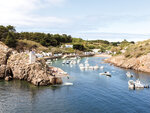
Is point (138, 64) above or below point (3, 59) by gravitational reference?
below

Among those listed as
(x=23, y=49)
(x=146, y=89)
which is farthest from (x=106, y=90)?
(x=23, y=49)

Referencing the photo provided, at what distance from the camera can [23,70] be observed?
65062mm

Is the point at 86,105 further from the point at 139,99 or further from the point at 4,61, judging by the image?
the point at 4,61

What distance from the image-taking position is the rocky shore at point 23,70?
195 ft

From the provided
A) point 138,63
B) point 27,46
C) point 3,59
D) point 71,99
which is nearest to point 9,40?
point 27,46

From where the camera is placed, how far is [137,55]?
109875 mm

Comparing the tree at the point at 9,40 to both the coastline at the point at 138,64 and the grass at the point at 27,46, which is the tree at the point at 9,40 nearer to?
the grass at the point at 27,46

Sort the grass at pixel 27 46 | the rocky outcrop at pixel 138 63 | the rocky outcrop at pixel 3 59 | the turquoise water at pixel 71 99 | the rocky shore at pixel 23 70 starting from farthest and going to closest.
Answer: the grass at pixel 27 46, the rocky outcrop at pixel 138 63, the rocky outcrop at pixel 3 59, the rocky shore at pixel 23 70, the turquoise water at pixel 71 99

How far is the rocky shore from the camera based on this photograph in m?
59.3

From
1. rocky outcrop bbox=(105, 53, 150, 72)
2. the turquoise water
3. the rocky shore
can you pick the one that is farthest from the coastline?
the rocky shore

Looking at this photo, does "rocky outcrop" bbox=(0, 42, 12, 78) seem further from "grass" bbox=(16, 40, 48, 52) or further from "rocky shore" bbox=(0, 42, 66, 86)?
"grass" bbox=(16, 40, 48, 52)

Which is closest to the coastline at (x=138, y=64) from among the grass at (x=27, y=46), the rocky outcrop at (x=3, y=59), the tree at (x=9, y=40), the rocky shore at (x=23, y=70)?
the rocky shore at (x=23, y=70)

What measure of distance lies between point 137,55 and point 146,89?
55.8m

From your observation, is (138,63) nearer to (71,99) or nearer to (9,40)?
(71,99)
